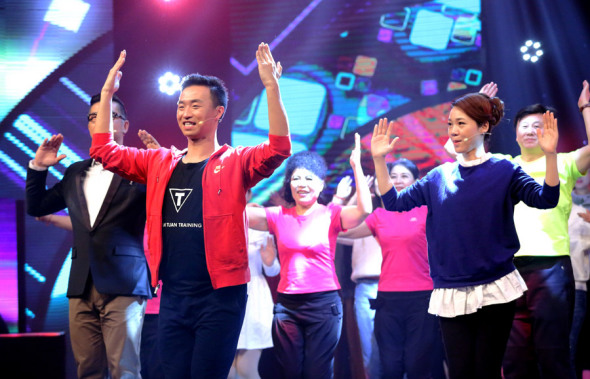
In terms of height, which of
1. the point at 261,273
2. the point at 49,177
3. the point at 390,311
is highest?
the point at 49,177

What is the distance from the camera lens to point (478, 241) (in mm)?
2684

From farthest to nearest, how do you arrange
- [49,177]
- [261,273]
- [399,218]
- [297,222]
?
1. [49,177]
2. [261,273]
3. [399,218]
4. [297,222]

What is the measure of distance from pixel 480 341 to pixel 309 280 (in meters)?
1.56

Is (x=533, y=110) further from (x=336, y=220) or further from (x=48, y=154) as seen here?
(x=48, y=154)

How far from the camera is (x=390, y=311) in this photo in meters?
4.34

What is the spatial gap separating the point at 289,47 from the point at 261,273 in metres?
2.12

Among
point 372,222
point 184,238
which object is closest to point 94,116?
point 184,238

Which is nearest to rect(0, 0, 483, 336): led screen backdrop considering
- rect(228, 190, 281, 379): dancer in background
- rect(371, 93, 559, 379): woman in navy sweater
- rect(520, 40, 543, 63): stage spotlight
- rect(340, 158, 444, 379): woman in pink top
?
rect(520, 40, 543, 63): stage spotlight

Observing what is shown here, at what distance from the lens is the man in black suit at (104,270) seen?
3322mm

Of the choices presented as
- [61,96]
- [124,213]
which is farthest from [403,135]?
[61,96]

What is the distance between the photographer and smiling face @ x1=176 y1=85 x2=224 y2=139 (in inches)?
110

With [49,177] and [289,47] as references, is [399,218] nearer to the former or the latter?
[289,47]

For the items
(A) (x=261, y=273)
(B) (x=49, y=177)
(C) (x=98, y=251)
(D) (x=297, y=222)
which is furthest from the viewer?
(B) (x=49, y=177)

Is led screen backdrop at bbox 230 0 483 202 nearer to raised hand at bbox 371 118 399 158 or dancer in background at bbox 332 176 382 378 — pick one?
dancer in background at bbox 332 176 382 378
